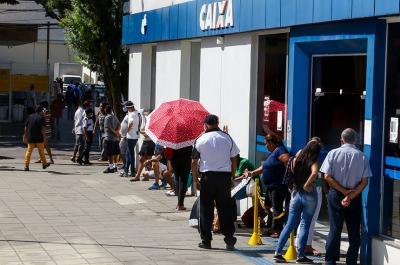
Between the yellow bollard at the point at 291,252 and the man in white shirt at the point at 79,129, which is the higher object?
the man in white shirt at the point at 79,129

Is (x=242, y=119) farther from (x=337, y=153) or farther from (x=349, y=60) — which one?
(x=337, y=153)

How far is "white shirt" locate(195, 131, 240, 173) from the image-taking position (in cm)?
1158

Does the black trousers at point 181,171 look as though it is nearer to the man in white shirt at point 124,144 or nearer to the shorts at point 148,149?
the shorts at point 148,149

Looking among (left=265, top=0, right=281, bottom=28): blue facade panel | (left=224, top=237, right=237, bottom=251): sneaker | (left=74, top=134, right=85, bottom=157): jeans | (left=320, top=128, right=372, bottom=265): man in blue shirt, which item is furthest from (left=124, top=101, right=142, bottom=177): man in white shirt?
(left=320, top=128, right=372, bottom=265): man in blue shirt

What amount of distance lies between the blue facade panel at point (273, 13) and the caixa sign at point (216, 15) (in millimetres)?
1551

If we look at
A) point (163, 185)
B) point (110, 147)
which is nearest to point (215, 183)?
point (163, 185)

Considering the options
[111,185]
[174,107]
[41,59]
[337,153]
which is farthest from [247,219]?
[41,59]

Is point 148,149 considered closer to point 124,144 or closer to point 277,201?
point 124,144

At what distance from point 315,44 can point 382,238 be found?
3.30 metres

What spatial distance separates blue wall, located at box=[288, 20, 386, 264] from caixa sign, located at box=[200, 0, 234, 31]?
2457 millimetres

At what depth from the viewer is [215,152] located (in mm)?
11586

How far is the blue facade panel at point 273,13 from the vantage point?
13.0 m

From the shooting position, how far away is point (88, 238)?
12.1 meters

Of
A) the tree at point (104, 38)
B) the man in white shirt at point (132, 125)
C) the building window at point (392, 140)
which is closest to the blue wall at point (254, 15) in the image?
the building window at point (392, 140)
